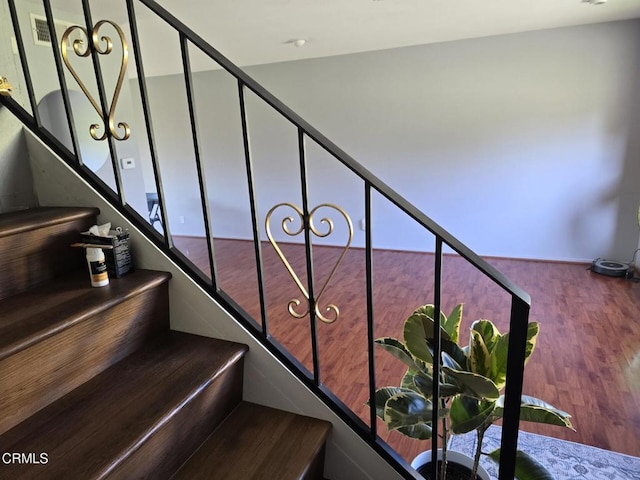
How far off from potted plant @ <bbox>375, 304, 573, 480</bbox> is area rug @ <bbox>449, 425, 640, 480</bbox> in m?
0.89

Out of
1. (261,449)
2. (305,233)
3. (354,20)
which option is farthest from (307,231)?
(354,20)

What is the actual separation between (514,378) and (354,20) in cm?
348

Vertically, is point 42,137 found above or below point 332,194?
above

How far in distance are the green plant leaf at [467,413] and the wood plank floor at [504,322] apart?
1.04m

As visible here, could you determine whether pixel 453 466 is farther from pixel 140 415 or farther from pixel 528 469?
pixel 140 415

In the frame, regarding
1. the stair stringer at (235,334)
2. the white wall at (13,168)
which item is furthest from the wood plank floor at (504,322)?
the white wall at (13,168)

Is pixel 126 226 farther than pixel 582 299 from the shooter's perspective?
No

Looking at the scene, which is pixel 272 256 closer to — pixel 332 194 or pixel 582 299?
pixel 332 194

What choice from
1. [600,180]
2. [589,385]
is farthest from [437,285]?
[600,180]

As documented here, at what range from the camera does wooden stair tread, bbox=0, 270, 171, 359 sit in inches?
37.4

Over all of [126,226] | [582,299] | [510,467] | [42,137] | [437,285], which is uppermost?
[42,137]

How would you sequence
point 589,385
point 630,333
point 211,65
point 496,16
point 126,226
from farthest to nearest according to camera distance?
point 211,65 → point 496,16 → point 630,333 → point 589,385 → point 126,226

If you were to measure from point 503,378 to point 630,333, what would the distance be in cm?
274

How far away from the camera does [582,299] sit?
11.8 feet
